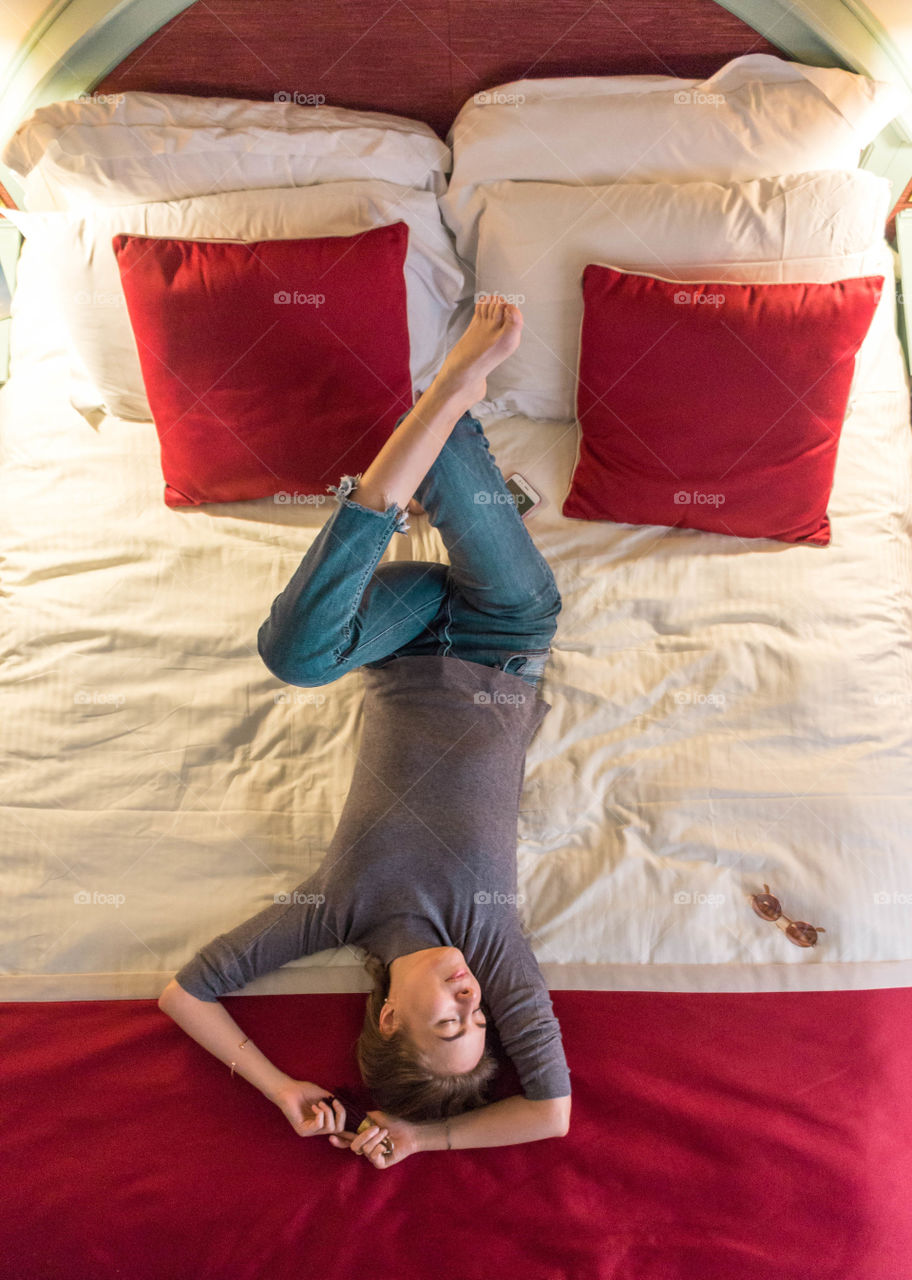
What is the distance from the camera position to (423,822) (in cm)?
144

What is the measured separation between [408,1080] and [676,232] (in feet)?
5.01

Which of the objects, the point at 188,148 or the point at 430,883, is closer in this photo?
the point at 430,883

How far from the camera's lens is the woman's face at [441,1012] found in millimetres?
1282

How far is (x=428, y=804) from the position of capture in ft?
4.77

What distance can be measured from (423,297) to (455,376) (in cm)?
51

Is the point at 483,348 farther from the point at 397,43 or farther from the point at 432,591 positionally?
the point at 397,43

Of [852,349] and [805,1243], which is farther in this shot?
[852,349]

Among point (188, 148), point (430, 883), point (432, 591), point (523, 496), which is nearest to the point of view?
point (430, 883)

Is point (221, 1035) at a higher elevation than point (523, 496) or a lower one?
lower

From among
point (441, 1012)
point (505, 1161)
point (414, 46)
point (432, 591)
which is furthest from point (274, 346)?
point (505, 1161)

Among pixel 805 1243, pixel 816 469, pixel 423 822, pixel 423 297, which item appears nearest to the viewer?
pixel 805 1243

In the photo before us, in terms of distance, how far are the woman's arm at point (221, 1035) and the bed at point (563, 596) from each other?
4cm

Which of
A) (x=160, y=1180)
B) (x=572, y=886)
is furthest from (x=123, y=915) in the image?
(x=572, y=886)

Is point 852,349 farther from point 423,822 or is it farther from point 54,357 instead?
point 54,357
